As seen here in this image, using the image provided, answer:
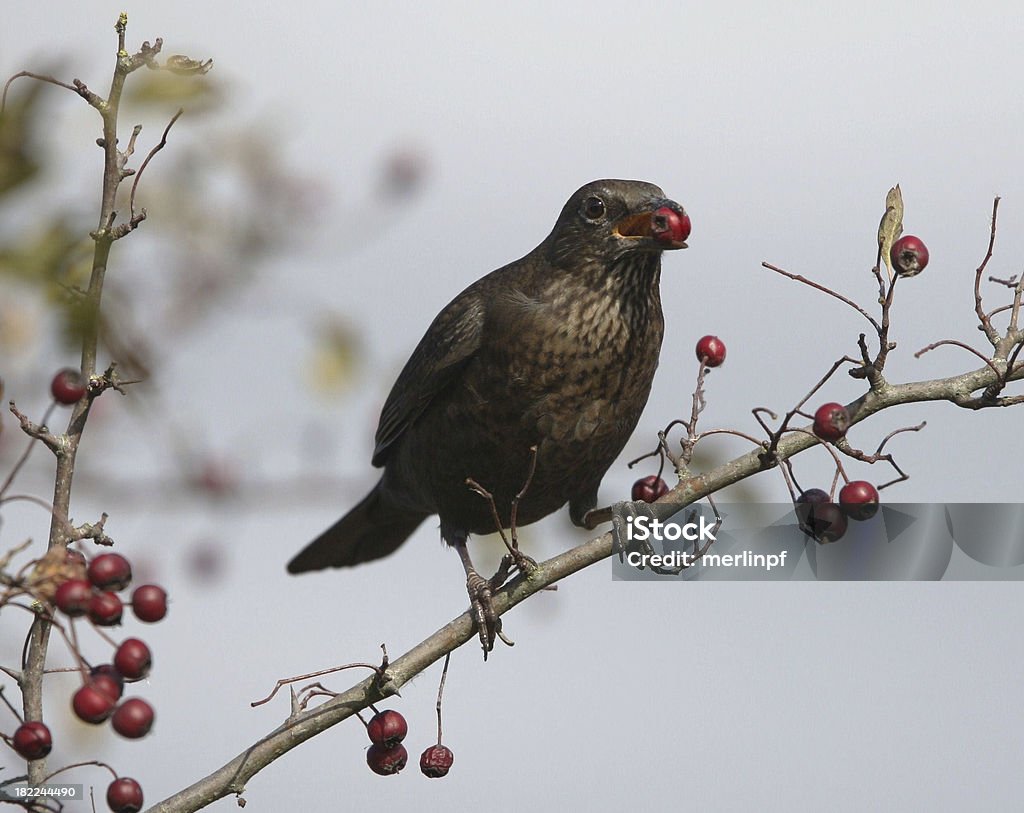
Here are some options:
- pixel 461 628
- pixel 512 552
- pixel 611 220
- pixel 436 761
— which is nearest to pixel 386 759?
pixel 436 761

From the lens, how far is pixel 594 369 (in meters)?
4.72

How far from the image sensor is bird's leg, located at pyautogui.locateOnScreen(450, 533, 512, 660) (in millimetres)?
3520

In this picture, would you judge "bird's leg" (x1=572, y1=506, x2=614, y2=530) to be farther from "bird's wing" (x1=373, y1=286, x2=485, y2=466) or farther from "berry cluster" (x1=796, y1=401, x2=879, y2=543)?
"berry cluster" (x1=796, y1=401, x2=879, y2=543)

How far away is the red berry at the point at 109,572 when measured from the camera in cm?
238

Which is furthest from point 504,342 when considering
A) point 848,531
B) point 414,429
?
point 848,531

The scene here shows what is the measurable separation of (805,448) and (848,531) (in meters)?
0.43

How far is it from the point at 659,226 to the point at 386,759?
1.98 metres

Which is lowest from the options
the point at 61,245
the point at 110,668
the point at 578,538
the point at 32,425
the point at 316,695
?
the point at 578,538

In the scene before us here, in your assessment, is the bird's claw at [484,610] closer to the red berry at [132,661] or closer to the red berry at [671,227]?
the red berry at [132,661]

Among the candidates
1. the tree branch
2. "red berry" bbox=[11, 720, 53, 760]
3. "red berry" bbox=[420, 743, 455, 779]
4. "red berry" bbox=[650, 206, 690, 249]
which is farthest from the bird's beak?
"red berry" bbox=[11, 720, 53, 760]

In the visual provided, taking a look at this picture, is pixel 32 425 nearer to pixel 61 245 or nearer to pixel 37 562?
pixel 37 562

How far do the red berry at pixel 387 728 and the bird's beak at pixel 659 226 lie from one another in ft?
5.90

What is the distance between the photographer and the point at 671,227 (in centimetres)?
430

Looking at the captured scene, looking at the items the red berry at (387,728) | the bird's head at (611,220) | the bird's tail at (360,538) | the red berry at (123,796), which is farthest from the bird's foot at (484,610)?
the bird's tail at (360,538)
